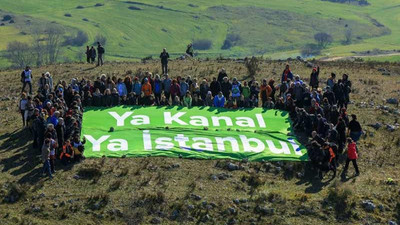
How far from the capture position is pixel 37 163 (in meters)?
23.2

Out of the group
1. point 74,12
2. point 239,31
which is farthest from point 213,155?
point 74,12

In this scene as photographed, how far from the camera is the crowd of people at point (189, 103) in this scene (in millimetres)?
22969

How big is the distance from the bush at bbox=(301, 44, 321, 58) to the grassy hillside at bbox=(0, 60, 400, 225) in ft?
387

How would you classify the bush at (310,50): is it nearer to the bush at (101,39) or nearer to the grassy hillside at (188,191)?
the bush at (101,39)

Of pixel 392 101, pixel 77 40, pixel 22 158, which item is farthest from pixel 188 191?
pixel 77 40

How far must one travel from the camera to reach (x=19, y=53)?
401 feet

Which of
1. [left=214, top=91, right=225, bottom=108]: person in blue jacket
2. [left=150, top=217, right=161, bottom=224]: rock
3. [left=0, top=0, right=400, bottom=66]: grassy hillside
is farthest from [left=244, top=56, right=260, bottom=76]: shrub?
[left=0, top=0, right=400, bottom=66]: grassy hillside

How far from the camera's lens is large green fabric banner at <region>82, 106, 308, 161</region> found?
79.4 ft

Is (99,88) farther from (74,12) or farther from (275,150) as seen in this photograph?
(74,12)

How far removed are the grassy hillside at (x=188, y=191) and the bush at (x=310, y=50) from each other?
117983mm

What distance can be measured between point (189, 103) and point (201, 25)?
473 ft

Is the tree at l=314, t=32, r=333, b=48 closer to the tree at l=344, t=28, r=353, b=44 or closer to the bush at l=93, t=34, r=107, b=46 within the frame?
the tree at l=344, t=28, r=353, b=44

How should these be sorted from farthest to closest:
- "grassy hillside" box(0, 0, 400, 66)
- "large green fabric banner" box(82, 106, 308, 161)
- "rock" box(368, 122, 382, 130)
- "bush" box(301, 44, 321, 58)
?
"grassy hillside" box(0, 0, 400, 66)
"bush" box(301, 44, 321, 58)
"rock" box(368, 122, 382, 130)
"large green fabric banner" box(82, 106, 308, 161)

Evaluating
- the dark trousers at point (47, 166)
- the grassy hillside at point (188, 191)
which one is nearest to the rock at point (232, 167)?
the grassy hillside at point (188, 191)
